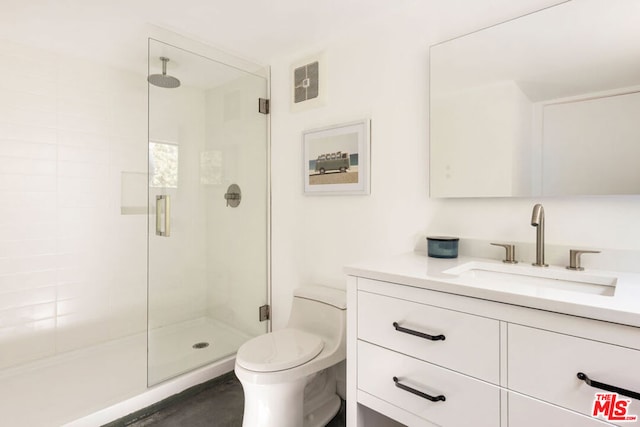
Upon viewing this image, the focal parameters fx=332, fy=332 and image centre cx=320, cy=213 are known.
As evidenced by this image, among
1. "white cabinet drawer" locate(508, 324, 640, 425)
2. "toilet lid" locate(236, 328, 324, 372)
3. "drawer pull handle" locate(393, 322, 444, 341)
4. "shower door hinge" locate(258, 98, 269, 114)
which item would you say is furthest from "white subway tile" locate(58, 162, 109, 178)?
"white cabinet drawer" locate(508, 324, 640, 425)

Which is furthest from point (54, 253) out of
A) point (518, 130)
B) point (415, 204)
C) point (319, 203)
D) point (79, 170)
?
point (518, 130)

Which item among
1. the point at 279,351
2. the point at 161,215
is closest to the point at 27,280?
the point at 161,215

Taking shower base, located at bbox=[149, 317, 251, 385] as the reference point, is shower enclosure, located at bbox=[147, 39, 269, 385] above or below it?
above

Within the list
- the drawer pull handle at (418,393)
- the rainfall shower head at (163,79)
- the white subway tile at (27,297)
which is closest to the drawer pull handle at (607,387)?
the drawer pull handle at (418,393)

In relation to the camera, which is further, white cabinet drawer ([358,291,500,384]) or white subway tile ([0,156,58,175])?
white subway tile ([0,156,58,175])

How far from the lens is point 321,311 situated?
1.79m

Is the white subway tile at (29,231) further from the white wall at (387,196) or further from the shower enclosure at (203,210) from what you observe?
the white wall at (387,196)

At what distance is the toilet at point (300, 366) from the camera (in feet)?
4.56

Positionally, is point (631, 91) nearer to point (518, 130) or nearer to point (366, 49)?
point (518, 130)

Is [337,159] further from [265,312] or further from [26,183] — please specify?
[26,183]

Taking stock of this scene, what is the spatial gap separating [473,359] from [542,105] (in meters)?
0.99

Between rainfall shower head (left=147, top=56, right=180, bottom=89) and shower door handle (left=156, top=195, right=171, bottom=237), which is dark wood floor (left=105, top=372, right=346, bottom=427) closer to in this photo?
shower door handle (left=156, top=195, right=171, bottom=237)

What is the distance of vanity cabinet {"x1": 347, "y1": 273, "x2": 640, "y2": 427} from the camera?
0.77 m

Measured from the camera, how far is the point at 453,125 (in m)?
1.48
